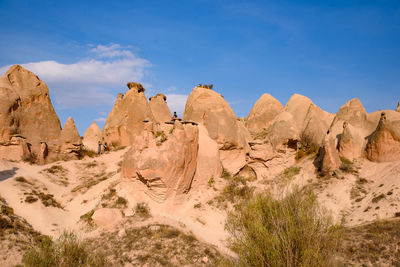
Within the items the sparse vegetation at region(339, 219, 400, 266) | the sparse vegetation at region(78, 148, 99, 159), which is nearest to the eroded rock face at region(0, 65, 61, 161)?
the sparse vegetation at region(78, 148, 99, 159)

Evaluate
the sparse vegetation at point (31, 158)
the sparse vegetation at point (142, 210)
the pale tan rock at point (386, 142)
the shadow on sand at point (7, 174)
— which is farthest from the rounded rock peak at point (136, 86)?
the pale tan rock at point (386, 142)

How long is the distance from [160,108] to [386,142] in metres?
Answer: 21.2

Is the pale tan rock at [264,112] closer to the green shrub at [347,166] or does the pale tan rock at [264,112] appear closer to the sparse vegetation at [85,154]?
the green shrub at [347,166]

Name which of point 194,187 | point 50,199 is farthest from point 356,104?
point 50,199

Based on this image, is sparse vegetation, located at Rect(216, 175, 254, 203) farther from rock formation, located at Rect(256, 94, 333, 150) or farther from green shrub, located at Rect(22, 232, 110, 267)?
green shrub, located at Rect(22, 232, 110, 267)

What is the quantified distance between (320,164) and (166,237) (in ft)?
32.8

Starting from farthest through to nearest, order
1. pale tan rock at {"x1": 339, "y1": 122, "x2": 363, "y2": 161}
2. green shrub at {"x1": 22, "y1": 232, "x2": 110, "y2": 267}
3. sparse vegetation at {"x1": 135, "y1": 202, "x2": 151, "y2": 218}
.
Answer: pale tan rock at {"x1": 339, "y1": 122, "x2": 363, "y2": 161} → sparse vegetation at {"x1": 135, "y1": 202, "x2": 151, "y2": 218} → green shrub at {"x1": 22, "y1": 232, "x2": 110, "y2": 267}

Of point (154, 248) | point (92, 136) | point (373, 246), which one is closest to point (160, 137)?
point (154, 248)

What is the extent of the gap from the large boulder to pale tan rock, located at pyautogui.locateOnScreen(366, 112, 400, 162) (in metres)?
15.7

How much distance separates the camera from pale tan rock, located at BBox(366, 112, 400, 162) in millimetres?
16219

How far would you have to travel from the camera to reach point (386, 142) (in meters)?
16.4

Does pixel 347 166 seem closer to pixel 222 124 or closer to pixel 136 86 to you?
pixel 222 124

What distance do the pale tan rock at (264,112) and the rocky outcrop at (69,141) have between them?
1649 centimetres

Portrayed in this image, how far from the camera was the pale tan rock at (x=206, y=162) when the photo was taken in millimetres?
15969
